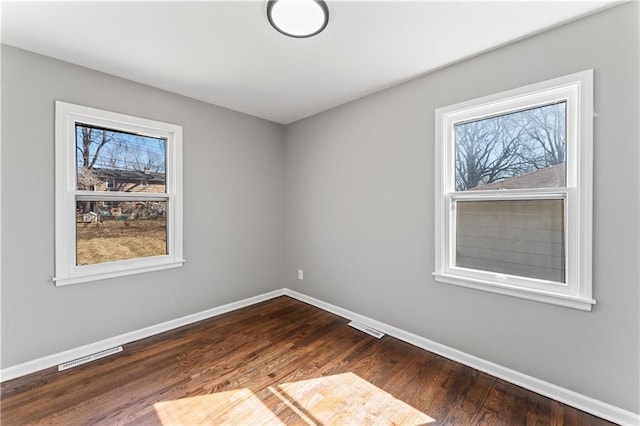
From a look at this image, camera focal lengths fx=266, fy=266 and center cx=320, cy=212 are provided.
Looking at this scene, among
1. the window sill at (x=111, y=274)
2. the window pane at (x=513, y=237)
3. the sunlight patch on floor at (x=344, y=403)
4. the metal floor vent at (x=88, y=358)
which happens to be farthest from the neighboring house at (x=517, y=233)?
the metal floor vent at (x=88, y=358)

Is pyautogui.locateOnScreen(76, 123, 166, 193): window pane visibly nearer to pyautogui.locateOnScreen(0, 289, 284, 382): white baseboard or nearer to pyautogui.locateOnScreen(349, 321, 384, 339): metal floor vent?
pyautogui.locateOnScreen(0, 289, 284, 382): white baseboard

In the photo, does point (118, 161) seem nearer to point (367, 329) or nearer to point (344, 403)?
point (344, 403)

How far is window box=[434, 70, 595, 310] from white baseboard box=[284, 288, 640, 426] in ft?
1.85

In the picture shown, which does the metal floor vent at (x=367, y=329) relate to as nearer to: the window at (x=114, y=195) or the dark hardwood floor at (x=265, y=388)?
the dark hardwood floor at (x=265, y=388)

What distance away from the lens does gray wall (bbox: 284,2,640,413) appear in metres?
1.57

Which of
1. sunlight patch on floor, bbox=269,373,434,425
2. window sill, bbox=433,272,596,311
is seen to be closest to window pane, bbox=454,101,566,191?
window sill, bbox=433,272,596,311

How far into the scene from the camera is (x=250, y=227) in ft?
11.3

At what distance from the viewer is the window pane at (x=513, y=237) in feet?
6.06

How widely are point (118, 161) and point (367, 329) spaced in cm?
294

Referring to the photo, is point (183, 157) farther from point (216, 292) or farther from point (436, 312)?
point (436, 312)

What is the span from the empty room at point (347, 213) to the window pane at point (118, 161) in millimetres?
19

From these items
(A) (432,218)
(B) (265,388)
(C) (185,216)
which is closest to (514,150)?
(A) (432,218)

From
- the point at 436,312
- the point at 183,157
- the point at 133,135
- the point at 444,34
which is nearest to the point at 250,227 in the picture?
the point at 183,157

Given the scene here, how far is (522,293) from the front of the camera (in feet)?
6.24
